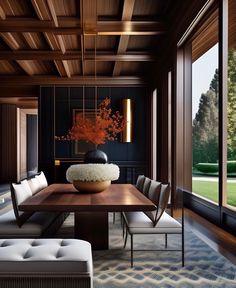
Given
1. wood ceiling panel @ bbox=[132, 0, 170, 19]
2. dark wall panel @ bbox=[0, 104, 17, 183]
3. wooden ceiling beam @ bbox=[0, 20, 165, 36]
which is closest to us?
wood ceiling panel @ bbox=[132, 0, 170, 19]

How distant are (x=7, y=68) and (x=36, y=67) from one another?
665 millimetres

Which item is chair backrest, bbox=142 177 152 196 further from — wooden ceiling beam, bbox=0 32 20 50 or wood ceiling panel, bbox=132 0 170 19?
wooden ceiling beam, bbox=0 32 20 50

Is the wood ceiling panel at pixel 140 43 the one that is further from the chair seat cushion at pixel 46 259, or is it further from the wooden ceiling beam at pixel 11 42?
the chair seat cushion at pixel 46 259

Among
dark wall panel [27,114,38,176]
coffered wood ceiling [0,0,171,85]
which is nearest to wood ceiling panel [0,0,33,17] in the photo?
coffered wood ceiling [0,0,171,85]

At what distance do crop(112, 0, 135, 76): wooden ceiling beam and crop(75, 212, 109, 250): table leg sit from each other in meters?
2.61

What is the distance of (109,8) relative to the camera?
4.39m

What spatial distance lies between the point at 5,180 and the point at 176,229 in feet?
30.6

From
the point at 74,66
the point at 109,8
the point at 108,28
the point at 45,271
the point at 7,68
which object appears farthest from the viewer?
the point at 7,68

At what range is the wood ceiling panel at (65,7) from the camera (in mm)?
4184

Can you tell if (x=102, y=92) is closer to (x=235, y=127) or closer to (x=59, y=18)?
(x=59, y=18)

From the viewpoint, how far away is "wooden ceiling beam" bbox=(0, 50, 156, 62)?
19.5ft

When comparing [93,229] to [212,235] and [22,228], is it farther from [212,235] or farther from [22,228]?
[212,235]

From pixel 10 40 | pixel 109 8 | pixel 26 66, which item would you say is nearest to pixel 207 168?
pixel 26 66

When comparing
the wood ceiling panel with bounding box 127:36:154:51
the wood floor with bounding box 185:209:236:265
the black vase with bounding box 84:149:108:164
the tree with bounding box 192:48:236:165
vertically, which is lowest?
the wood floor with bounding box 185:209:236:265
